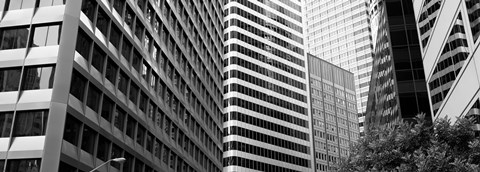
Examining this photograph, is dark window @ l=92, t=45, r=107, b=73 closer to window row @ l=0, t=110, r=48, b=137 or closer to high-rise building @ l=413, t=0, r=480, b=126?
window row @ l=0, t=110, r=48, b=137

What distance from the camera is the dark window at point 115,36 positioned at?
4294 centimetres

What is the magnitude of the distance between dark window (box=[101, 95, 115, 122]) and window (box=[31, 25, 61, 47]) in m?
6.41

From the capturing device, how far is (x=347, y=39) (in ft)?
600

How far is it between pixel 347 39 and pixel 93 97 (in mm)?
153768

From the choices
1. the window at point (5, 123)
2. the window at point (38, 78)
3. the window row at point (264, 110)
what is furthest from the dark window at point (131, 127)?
the window row at point (264, 110)

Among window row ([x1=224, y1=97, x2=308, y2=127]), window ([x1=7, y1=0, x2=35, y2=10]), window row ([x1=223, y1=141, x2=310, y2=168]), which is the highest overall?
window row ([x1=224, y1=97, x2=308, y2=127])

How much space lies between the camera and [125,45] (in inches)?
1815

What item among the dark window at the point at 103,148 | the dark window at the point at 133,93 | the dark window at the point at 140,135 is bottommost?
the dark window at the point at 103,148

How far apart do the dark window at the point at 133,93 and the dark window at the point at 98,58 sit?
6.70m

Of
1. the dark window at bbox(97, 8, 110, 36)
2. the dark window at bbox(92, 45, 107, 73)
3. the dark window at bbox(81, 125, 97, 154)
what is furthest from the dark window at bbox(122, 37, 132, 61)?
the dark window at bbox(81, 125, 97, 154)

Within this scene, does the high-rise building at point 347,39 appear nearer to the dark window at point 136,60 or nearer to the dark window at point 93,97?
the dark window at point 136,60

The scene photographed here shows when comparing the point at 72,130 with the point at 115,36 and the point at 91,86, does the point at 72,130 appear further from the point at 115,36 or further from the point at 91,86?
the point at 115,36

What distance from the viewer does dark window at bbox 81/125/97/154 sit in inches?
1421

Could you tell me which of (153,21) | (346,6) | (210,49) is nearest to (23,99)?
(153,21)
